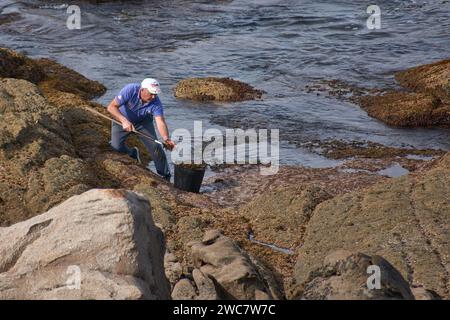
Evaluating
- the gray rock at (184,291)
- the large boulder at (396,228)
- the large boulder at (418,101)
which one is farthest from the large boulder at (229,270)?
the large boulder at (418,101)

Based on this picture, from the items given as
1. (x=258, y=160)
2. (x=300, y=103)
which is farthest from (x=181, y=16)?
(x=258, y=160)

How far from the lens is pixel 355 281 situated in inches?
368

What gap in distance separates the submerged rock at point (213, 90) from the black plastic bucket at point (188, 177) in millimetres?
9893

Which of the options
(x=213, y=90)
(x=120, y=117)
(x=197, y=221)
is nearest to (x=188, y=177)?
(x=120, y=117)

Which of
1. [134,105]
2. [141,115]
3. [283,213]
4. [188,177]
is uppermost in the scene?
[134,105]

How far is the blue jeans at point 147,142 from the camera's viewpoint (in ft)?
55.4

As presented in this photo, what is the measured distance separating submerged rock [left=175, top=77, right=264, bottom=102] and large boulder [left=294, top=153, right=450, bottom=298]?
1169 centimetres

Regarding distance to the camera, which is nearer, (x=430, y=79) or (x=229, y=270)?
(x=229, y=270)

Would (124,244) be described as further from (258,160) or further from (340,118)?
(340,118)

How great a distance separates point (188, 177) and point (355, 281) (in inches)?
301

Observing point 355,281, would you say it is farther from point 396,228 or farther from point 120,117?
point 120,117

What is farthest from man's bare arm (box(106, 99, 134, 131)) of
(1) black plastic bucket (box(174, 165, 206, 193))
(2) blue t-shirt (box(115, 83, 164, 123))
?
(1) black plastic bucket (box(174, 165, 206, 193))

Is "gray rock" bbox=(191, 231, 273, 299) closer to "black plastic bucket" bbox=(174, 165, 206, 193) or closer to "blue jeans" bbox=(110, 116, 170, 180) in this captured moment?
"black plastic bucket" bbox=(174, 165, 206, 193)
